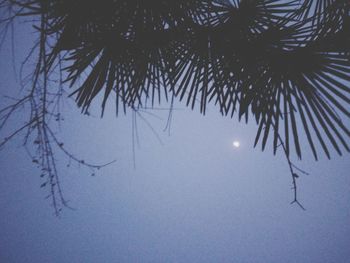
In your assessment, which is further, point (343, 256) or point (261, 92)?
point (343, 256)

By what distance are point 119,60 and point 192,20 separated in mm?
299

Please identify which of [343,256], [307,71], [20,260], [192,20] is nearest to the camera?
[307,71]

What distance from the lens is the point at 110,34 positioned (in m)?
0.75

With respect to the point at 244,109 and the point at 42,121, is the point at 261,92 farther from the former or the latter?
the point at 42,121

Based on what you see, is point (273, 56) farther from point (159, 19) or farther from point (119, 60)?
point (119, 60)

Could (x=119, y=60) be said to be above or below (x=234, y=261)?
above

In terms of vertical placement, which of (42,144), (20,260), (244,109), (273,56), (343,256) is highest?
(273,56)

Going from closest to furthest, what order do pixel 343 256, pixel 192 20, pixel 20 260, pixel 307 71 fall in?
1. pixel 307 71
2. pixel 192 20
3. pixel 20 260
4. pixel 343 256

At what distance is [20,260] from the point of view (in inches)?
691

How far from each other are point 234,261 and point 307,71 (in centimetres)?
3516

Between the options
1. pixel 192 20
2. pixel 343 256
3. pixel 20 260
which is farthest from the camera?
pixel 343 256

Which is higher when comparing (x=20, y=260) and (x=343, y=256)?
(x=343, y=256)

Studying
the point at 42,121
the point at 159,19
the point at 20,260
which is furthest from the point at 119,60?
the point at 20,260

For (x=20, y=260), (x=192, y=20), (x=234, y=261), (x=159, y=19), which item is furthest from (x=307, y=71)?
(x=234, y=261)
